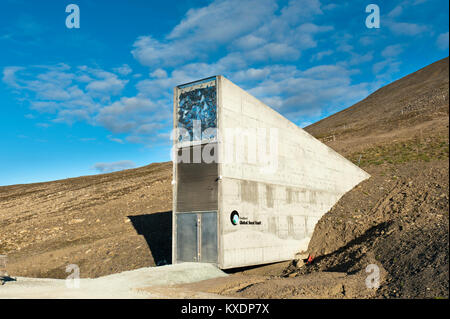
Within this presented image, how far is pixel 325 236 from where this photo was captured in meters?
20.4

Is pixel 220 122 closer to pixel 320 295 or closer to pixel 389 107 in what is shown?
pixel 320 295

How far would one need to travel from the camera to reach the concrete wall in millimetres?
14508

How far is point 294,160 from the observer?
19.8 metres

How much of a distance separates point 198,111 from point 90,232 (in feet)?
54.0

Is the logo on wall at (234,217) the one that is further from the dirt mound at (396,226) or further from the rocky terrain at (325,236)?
the dirt mound at (396,226)

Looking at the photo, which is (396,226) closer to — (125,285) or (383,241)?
(383,241)

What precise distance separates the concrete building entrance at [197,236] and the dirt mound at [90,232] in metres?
4.08

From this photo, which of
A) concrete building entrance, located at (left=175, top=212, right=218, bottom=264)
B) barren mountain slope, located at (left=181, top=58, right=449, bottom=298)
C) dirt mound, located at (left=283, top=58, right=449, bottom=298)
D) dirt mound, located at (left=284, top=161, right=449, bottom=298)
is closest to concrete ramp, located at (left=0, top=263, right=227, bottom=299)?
concrete building entrance, located at (left=175, top=212, right=218, bottom=264)

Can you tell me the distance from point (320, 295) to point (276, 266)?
7.39 meters

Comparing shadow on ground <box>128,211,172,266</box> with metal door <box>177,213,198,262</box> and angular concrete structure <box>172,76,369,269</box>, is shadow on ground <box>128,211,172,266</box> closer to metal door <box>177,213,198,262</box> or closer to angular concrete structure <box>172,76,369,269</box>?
metal door <box>177,213,198,262</box>

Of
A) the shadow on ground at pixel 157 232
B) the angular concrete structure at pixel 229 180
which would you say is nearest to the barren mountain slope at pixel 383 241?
the angular concrete structure at pixel 229 180

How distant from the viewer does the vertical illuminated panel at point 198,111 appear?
1478 cm

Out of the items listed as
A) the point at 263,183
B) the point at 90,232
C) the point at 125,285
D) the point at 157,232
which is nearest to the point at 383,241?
the point at 263,183

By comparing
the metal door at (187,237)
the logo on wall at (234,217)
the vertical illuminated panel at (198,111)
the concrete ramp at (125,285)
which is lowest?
the concrete ramp at (125,285)
